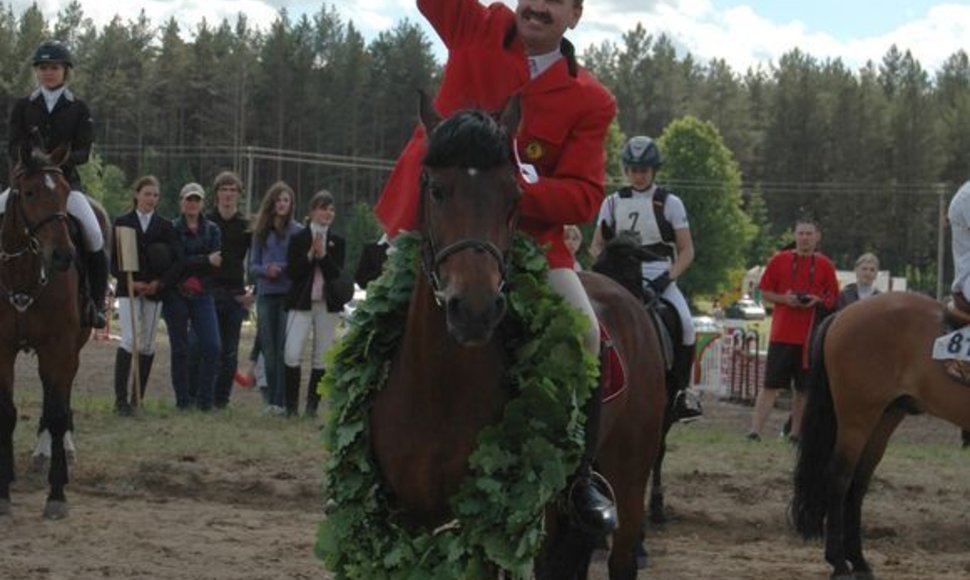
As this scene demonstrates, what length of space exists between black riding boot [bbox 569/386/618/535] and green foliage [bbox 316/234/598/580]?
0.30 m

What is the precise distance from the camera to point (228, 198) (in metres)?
16.5

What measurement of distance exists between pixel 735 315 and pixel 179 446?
59.9 metres

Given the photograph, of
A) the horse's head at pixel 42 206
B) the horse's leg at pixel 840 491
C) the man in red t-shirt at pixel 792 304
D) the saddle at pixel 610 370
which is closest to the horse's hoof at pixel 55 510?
the horse's head at pixel 42 206

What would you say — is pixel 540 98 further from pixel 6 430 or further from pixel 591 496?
pixel 6 430

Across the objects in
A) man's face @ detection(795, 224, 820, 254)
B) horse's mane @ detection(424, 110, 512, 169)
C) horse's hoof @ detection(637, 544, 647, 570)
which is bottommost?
horse's hoof @ detection(637, 544, 647, 570)

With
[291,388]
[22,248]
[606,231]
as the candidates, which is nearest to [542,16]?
[606,231]

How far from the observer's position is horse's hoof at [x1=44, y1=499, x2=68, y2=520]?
10.1 m

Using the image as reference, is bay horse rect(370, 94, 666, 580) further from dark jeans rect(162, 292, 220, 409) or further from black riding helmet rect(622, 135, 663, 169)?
dark jeans rect(162, 292, 220, 409)

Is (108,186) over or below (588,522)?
over

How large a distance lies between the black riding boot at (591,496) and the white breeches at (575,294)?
183 millimetres

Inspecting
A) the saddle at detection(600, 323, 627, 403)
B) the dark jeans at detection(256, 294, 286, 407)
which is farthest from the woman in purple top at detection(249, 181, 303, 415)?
the saddle at detection(600, 323, 627, 403)

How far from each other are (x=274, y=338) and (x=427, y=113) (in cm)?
1158

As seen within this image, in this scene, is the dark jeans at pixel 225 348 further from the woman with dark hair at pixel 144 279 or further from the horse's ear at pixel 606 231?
the horse's ear at pixel 606 231

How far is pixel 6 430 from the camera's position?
10.6 metres
